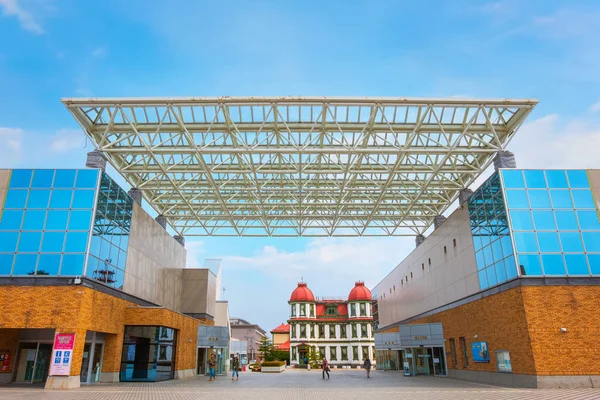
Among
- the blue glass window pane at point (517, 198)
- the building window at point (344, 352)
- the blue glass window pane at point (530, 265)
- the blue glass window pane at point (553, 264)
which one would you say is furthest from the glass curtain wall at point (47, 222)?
the building window at point (344, 352)

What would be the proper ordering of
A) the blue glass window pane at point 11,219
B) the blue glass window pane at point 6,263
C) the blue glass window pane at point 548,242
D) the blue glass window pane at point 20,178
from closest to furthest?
1. the blue glass window pane at point 6,263
2. the blue glass window pane at point 548,242
3. the blue glass window pane at point 11,219
4. the blue glass window pane at point 20,178

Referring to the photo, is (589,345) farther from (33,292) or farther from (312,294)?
(312,294)

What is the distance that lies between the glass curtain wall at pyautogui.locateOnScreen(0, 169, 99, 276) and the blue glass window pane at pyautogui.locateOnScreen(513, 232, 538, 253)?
2248 cm

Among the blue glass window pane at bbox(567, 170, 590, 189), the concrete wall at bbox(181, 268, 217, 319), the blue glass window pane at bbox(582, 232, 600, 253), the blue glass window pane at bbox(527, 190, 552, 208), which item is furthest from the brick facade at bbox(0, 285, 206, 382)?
the blue glass window pane at bbox(567, 170, 590, 189)

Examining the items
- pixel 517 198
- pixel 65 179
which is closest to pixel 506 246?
pixel 517 198

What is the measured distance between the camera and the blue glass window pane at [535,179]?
23.2 m

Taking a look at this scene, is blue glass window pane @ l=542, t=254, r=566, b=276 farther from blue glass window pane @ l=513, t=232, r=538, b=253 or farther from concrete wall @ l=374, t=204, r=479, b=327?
concrete wall @ l=374, t=204, r=479, b=327

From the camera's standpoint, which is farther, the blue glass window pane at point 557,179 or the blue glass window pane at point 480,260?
the blue glass window pane at point 480,260

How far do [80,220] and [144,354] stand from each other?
8997mm

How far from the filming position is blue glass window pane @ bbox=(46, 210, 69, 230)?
74.1ft

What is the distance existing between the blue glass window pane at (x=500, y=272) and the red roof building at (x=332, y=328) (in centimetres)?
4972

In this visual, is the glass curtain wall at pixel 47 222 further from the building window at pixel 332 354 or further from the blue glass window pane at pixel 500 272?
the building window at pixel 332 354

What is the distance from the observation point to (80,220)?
900 inches

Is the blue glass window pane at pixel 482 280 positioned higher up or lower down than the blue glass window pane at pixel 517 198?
lower down
